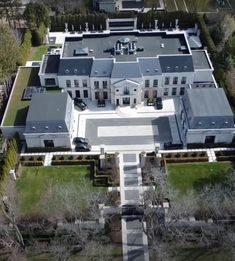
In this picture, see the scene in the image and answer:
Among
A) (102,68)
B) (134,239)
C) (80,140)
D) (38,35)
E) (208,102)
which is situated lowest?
(134,239)

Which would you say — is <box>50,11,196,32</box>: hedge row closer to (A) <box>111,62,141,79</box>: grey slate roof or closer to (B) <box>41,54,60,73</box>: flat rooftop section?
(B) <box>41,54,60,73</box>: flat rooftop section

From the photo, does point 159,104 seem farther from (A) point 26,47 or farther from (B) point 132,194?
(A) point 26,47

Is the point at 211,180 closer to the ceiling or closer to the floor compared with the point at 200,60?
closer to the floor

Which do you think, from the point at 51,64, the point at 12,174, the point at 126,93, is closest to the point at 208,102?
the point at 126,93

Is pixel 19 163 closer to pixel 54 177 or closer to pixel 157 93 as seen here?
pixel 54 177

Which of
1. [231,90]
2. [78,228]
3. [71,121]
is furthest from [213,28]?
[78,228]

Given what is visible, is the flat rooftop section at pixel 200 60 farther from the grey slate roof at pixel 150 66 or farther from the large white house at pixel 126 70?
the grey slate roof at pixel 150 66
